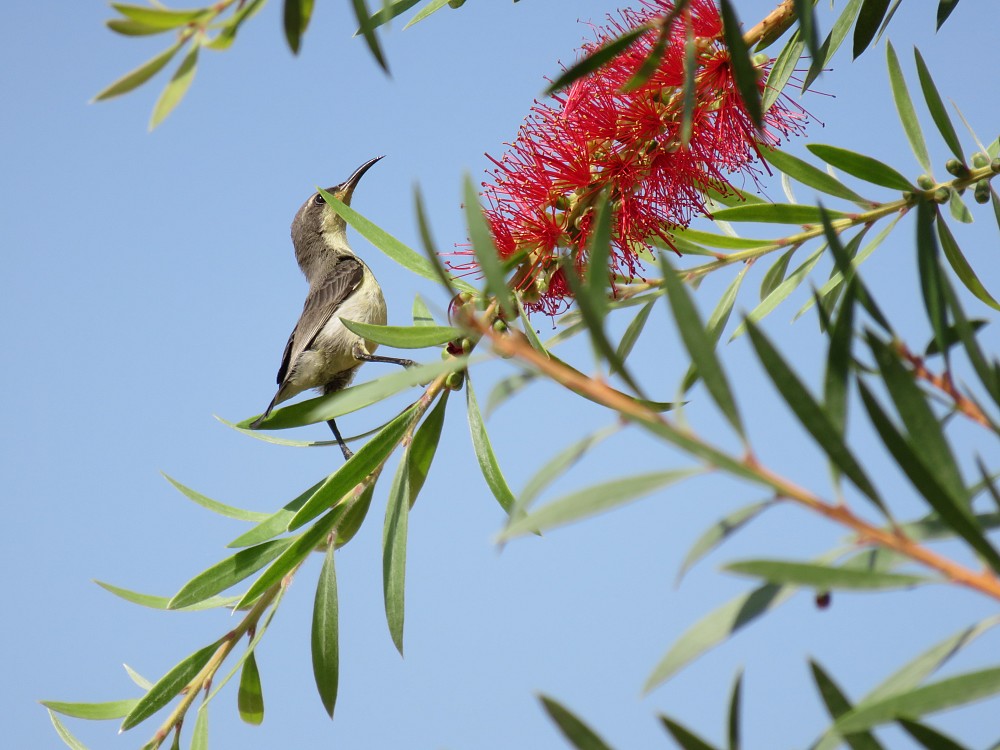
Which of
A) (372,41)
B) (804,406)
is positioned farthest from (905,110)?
(804,406)

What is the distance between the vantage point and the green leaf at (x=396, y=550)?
168cm

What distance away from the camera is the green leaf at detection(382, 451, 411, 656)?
5.50 ft

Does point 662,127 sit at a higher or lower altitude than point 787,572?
higher

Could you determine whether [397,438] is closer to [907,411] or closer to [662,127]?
[662,127]

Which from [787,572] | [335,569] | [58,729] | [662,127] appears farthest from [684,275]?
[58,729]

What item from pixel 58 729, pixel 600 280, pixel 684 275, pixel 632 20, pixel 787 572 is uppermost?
pixel 632 20

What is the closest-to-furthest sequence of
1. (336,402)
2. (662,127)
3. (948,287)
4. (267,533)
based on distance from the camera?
(948,287) < (336,402) < (662,127) < (267,533)

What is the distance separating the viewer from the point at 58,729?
177cm

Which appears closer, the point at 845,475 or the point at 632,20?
the point at 845,475

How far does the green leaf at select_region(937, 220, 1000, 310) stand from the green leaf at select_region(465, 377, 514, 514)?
87cm

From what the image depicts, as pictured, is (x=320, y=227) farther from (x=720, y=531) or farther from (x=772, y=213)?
(x=720, y=531)

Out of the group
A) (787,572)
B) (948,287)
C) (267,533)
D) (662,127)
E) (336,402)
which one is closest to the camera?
(787,572)

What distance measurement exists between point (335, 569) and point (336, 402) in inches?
36.0

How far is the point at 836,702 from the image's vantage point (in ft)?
2.60
